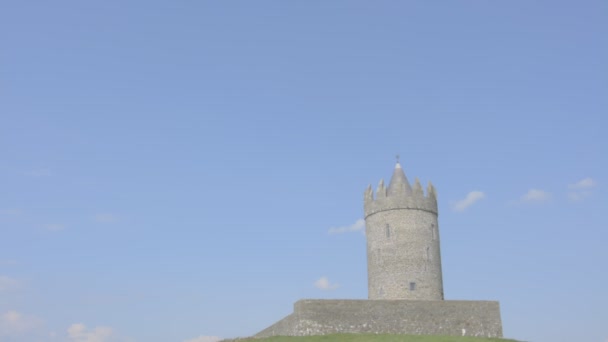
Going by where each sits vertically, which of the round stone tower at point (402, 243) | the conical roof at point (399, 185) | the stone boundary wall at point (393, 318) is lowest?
the stone boundary wall at point (393, 318)

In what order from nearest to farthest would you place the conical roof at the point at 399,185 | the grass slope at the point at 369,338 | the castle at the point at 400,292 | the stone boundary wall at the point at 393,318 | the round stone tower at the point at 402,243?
1. the grass slope at the point at 369,338
2. the stone boundary wall at the point at 393,318
3. the castle at the point at 400,292
4. the round stone tower at the point at 402,243
5. the conical roof at the point at 399,185

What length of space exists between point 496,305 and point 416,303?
5.63 metres

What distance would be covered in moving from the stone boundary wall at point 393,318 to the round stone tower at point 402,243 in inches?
240

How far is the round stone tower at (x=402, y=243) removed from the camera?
50938 mm

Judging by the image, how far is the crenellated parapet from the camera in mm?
52438

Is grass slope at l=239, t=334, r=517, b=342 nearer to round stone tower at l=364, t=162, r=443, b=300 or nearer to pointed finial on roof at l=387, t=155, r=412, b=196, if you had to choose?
round stone tower at l=364, t=162, r=443, b=300

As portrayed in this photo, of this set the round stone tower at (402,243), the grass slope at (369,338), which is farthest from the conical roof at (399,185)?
the grass slope at (369,338)

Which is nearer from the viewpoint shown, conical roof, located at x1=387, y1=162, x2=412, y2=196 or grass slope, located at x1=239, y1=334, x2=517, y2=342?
grass slope, located at x1=239, y1=334, x2=517, y2=342

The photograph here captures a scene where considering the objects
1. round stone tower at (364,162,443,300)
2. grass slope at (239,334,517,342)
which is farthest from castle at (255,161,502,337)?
grass slope at (239,334,517,342)

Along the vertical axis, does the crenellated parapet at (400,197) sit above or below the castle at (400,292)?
above

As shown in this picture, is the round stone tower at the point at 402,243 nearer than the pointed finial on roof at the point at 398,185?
Yes

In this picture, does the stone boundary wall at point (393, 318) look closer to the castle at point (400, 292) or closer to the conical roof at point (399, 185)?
the castle at point (400, 292)

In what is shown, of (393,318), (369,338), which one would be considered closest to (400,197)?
(393,318)

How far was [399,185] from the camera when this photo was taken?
2085 inches
